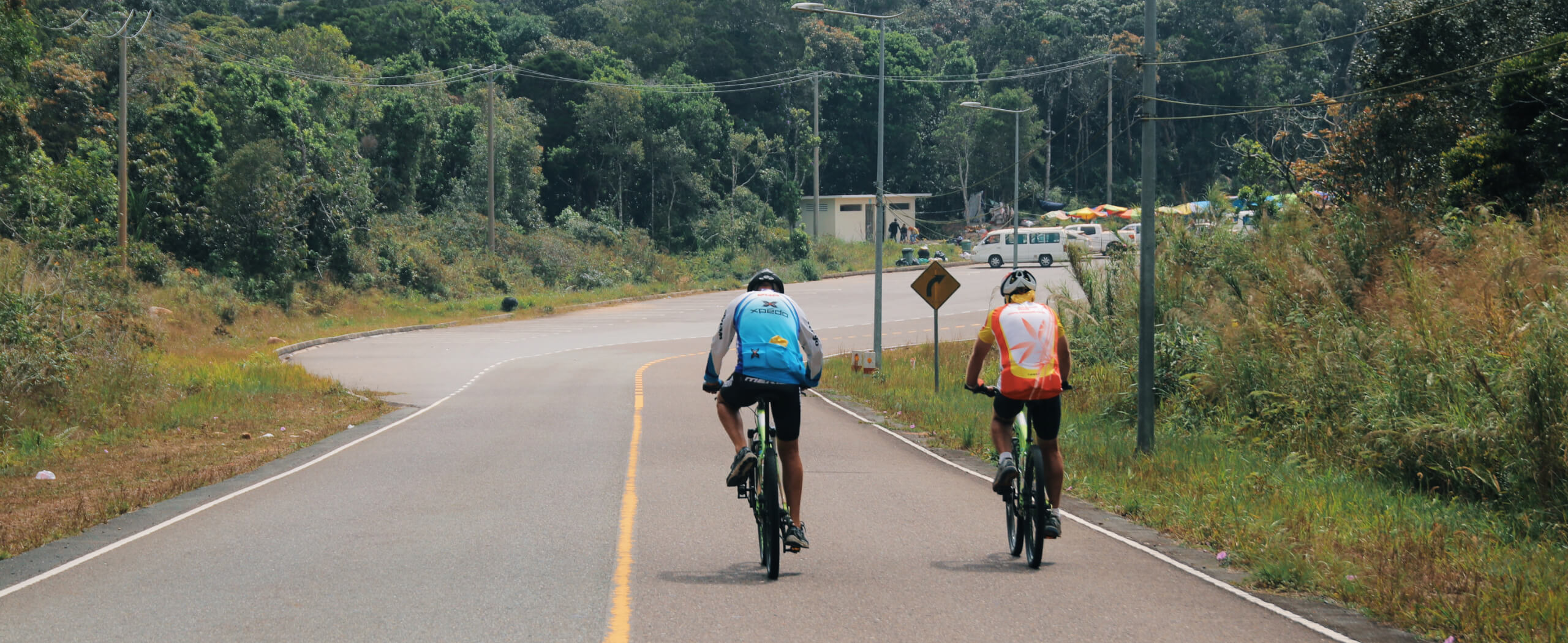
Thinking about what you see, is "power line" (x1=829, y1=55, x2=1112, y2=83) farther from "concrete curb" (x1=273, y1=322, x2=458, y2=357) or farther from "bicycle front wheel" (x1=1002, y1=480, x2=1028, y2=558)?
"bicycle front wheel" (x1=1002, y1=480, x2=1028, y2=558)

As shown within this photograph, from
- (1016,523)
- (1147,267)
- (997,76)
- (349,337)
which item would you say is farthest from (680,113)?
(1016,523)

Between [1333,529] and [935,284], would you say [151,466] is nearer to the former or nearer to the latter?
[1333,529]

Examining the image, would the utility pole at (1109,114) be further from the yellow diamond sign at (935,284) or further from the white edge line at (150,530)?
the white edge line at (150,530)

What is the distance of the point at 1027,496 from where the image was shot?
8.05 meters

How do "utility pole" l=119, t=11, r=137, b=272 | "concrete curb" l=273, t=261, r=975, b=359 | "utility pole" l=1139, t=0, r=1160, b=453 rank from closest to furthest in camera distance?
"utility pole" l=1139, t=0, r=1160, b=453
"utility pole" l=119, t=11, r=137, b=272
"concrete curb" l=273, t=261, r=975, b=359

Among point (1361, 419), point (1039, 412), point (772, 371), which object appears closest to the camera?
point (772, 371)

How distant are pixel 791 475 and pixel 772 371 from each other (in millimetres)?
672

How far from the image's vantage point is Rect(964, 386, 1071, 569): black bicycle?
8.02 meters

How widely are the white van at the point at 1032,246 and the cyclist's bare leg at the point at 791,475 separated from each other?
180 feet

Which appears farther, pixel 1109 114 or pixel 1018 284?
pixel 1109 114

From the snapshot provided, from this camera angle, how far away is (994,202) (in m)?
83.5

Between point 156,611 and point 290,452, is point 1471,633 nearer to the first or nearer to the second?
point 156,611

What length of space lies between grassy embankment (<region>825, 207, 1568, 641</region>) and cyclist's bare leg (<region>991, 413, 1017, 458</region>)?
1793 mm

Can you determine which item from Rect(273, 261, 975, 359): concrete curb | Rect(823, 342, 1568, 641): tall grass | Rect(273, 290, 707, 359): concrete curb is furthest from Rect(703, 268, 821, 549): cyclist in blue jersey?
Rect(273, 261, 975, 359): concrete curb
